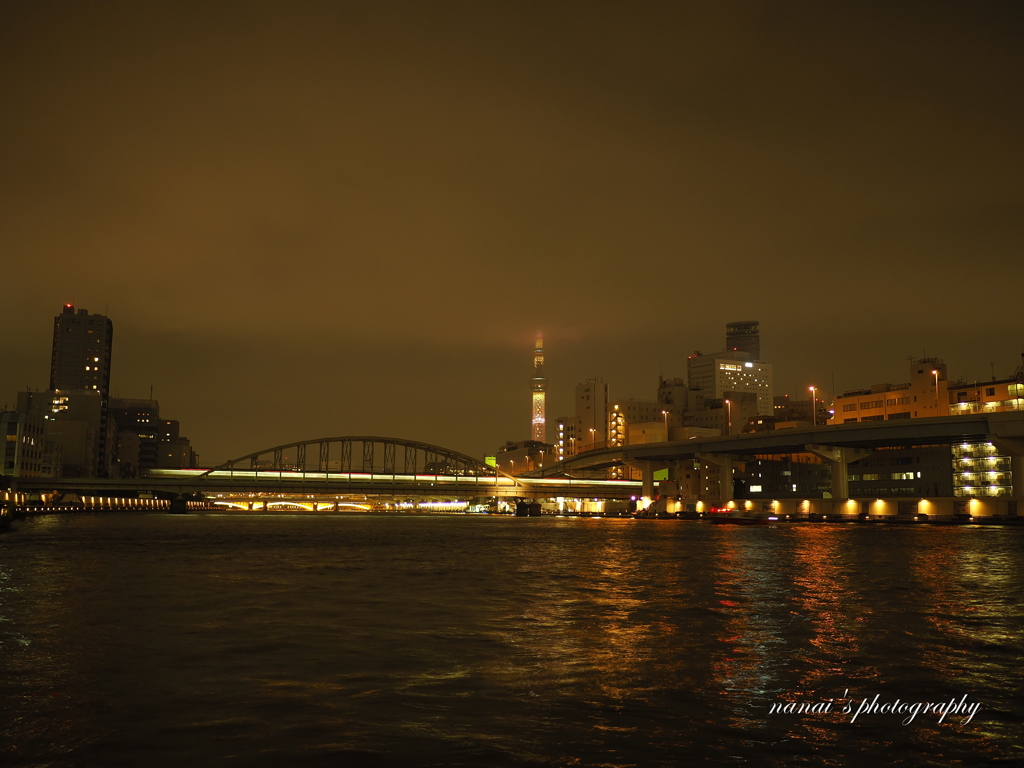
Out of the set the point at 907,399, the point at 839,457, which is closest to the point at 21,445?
the point at 839,457

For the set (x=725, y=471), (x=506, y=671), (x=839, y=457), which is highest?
(x=839, y=457)

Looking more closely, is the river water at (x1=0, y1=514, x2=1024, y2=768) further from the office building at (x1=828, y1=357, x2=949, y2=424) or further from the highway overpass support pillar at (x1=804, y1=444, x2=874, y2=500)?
the office building at (x1=828, y1=357, x2=949, y2=424)

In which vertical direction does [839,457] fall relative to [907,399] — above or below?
below

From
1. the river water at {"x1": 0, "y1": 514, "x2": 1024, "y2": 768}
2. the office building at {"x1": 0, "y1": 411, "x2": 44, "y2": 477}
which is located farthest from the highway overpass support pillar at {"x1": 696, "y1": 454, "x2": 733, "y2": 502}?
the river water at {"x1": 0, "y1": 514, "x2": 1024, "y2": 768}

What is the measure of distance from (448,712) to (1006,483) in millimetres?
153668

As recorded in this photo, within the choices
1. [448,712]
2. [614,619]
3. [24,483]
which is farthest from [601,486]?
[448,712]

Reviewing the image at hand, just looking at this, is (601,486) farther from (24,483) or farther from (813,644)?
(813,644)

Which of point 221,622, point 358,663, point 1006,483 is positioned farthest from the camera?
point 1006,483

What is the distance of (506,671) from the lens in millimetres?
18406

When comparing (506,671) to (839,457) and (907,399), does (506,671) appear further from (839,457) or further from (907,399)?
(907,399)

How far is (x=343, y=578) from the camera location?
1609 inches

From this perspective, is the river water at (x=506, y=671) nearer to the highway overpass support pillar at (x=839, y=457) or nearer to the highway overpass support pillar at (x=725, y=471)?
the highway overpass support pillar at (x=839, y=457)

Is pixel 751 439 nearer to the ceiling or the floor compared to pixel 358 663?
nearer to the ceiling

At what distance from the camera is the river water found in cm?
1298
